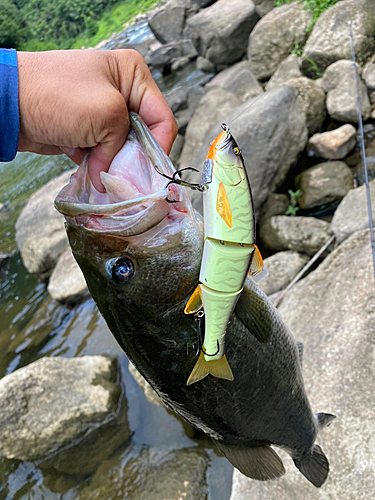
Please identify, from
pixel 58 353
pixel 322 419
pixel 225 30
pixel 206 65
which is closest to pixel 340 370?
pixel 322 419

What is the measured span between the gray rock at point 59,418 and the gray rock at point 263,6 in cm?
1229

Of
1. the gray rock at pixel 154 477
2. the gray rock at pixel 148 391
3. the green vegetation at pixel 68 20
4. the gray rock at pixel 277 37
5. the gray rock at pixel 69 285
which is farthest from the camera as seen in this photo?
the green vegetation at pixel 68 20

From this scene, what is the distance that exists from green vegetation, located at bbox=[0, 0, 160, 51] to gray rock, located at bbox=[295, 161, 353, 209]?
37.9 metres

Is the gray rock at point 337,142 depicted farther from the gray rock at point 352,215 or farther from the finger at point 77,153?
the finger at point 77,153

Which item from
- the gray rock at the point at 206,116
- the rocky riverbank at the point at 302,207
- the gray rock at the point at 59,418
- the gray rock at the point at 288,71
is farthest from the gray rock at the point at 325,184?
the gray rock at the point at 59,418

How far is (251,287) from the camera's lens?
1603 millimetres

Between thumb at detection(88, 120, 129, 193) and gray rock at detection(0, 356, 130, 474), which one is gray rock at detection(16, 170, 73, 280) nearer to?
gray rock at detection(0, 356, 130, 474)

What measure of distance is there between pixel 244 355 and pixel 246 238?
0.70 m

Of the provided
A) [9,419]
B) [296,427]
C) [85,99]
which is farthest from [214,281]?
[9,419]

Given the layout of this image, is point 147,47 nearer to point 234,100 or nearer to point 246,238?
point 234,100

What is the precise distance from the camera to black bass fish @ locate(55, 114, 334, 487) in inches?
55.8

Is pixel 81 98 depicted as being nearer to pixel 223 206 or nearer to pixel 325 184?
pixel 223 206

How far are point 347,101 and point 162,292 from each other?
684 cm

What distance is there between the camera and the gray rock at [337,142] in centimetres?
652
